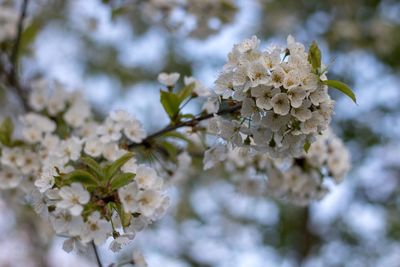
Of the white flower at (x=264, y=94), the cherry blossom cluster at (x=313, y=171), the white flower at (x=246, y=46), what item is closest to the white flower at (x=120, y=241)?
the white flower at (x=264, y=94)

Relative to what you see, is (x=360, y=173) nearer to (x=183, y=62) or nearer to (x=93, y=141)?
(x=183, y=62)

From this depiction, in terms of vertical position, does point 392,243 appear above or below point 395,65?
below

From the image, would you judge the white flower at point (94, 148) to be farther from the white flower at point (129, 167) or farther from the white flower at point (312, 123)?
the white flower at point (312, 123)

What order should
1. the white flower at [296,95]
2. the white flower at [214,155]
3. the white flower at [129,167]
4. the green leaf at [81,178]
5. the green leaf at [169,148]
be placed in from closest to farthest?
the white flower at [296,95] → the green leaf at [81,178] → the white flower at [129,167] → the white flower at [214,155] → the green leaf at [169,148]

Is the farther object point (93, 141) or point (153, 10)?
point (153, 10)

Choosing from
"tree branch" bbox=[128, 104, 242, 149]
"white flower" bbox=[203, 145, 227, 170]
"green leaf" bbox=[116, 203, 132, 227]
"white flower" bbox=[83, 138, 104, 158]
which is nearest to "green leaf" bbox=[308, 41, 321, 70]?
"tree branch" bbox=[128, 104, 242, 149]

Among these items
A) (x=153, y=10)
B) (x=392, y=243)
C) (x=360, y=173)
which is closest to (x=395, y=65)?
(x=360, y=173)
